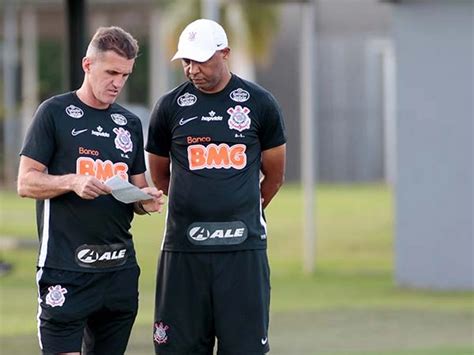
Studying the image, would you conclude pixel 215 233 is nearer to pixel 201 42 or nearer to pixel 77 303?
pixel 77 303

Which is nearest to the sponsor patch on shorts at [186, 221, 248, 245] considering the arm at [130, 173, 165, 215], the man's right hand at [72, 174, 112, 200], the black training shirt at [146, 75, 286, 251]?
the black training shirt at [146, 75, 286, 251]

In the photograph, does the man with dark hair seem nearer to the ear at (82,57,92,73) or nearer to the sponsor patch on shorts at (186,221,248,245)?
the ear at (82,57,92,73)

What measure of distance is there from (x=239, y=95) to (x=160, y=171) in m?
0.72

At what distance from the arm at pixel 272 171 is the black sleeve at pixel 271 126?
0.18 ft

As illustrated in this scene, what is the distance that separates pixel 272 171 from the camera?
782 cm

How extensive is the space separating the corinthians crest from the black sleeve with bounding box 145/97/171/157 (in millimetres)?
369

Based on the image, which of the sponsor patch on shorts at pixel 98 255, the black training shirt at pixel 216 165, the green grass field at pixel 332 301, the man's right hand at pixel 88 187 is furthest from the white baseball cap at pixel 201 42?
the green grass field at pixel 332 301

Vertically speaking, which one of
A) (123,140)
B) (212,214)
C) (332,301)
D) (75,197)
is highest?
(123,140)

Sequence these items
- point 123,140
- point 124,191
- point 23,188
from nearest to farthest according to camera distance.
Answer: point 124,191 → point 23,188 → point 123,140

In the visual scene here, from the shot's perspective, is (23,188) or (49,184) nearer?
(49,184)

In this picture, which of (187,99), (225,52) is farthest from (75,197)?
(225,52)

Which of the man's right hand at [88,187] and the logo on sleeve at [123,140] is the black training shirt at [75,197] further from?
the man's right hand at [88,187]

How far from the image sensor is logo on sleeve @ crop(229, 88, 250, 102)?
7434mm

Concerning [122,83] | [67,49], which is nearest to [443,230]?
[67,49]
